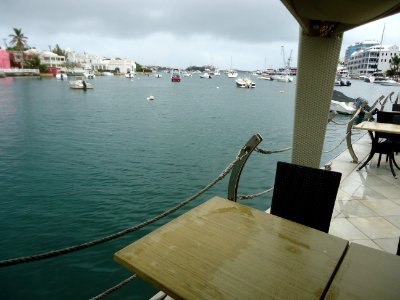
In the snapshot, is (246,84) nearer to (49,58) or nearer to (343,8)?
(343,8)

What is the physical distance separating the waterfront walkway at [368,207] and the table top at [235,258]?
2.49 m

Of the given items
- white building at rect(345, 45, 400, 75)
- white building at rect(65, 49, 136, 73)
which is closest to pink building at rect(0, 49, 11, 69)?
white building at rect(65, 49, 136, 73)

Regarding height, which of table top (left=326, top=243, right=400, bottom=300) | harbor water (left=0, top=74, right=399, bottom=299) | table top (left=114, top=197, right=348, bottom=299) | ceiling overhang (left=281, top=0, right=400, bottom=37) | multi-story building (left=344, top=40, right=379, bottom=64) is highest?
multi-story building (left=344, top=40, right=379, bottom=64)

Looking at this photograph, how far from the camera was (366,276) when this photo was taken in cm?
164

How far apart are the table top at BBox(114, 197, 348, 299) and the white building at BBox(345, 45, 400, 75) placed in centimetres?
13778

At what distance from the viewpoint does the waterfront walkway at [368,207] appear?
405 centimetres

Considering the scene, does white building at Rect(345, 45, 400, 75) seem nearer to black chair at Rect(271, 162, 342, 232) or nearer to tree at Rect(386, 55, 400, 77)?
tree at Rect(386, 55, 400, 77)

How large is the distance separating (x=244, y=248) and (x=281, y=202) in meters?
1.18

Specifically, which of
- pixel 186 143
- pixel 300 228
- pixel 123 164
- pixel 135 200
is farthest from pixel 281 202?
pixel 186 143

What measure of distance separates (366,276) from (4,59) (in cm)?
10270

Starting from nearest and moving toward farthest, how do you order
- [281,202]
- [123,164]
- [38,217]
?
[281,202]
[38,217]
[123,164]

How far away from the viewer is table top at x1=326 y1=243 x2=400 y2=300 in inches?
59.0

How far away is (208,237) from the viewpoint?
6.41 ft

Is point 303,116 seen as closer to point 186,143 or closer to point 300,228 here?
point 300,228
